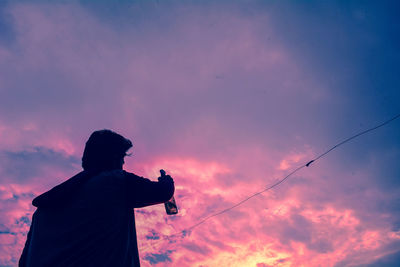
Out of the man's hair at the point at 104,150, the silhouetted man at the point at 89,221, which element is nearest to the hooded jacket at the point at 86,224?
the silhouetted man at the point at 89,221

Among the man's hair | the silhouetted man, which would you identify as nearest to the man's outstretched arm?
the silhouetted man

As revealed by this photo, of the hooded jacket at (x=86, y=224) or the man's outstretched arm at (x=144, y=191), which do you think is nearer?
the hooded jacket at (x=86, y=224)

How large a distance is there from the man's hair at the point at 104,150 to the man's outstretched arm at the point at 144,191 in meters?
0.32

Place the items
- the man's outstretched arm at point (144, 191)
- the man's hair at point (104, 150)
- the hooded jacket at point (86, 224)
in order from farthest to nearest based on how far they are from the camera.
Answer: the man's hair at point (104, 150) < the man's outstretched arm at point (144, 191) < the hooded jacket at point (86, 224)

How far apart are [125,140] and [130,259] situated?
1041 millimetres

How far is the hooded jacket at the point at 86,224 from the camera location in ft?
5.13

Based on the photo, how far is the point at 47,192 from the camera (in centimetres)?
171

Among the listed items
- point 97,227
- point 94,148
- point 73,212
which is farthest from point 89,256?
point 94,148

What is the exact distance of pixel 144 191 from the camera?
6.57 feet

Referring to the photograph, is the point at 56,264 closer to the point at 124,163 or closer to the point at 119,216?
the point at 119,216

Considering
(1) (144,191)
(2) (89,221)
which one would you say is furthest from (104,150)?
(2) (89,221)

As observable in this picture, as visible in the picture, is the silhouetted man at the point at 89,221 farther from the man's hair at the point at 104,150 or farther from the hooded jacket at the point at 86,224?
the man's hair at the point at 104,150

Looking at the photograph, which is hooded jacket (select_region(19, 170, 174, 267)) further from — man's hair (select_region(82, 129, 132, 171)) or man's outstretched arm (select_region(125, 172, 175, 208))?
man's hair (select_region(82, 129, 132, 171))

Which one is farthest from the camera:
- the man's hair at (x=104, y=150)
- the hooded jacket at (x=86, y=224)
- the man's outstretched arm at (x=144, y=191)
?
the man's hair at (x=104, y=150)
